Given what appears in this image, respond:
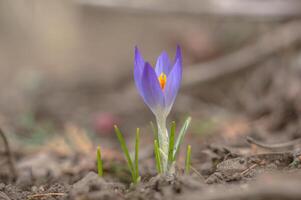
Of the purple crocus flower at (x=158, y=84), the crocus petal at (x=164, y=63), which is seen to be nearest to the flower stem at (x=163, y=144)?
the purple crocus flower at (x=158, y=84)

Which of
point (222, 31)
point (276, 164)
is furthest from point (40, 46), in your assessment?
point (276, 164)

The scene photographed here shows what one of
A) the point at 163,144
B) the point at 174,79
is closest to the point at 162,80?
the point at 174,79

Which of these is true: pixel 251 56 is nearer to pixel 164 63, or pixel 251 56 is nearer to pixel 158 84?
pixel 164 63

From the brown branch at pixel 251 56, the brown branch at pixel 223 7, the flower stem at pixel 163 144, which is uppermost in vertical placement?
the brown branch at pixel 223 7

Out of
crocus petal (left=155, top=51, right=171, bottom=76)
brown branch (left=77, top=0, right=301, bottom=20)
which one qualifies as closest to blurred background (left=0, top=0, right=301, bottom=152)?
brown branch (left=77, top=0, right=301, bottom=20)

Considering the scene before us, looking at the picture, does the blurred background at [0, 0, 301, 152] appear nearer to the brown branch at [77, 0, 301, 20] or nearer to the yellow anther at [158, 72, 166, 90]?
the brown branch at [77, 0, 301, 20]

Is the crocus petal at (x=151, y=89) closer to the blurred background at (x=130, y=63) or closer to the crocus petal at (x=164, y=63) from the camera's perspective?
the crocus petal at (x=164, y=63)
